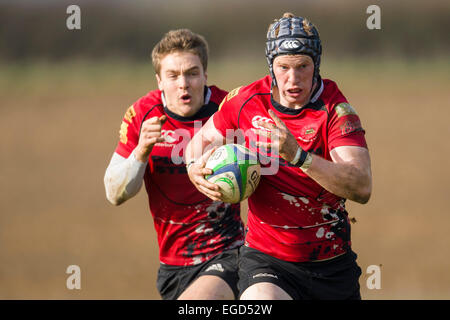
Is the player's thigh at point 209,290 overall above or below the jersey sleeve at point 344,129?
below

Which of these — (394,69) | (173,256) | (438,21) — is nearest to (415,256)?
(173,256)

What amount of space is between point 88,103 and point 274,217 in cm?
3013

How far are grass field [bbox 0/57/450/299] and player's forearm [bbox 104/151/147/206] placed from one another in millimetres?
4927

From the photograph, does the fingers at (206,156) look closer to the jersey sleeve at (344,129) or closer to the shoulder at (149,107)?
the jersey sleeve at (344,129)

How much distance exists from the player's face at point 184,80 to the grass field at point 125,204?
532 cm

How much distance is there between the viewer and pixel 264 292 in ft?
16.1

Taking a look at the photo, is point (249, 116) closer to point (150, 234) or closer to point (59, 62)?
point (150, 234)

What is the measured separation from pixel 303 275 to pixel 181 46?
2.43 metres

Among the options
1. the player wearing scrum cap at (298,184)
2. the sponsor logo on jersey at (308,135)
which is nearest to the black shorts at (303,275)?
the player wearing scrum cap at (298,184)

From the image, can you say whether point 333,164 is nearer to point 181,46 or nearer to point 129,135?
point 181,46

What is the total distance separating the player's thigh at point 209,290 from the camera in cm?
547

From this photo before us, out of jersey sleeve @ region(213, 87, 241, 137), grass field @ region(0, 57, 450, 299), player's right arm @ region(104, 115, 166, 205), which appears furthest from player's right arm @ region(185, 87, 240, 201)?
grass field @ region(0, 57, 450, 299)

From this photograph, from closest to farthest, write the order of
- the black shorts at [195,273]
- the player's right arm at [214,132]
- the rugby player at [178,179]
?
the player's right arm at [214,132] < the black shorts at [195,273] < the rugby player at [178,179]

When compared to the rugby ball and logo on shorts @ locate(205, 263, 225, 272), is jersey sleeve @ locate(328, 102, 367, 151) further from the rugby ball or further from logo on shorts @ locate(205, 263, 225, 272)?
logo on shorts @ locate(205, 263, 225, 272)
